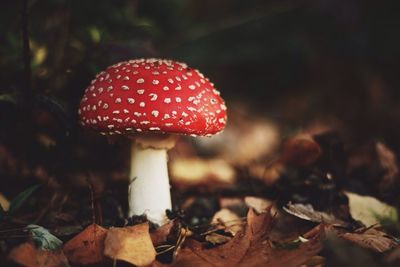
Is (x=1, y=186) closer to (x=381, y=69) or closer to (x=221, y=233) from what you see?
(x=221, y=233)

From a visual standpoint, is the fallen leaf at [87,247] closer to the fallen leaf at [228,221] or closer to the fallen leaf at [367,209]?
the fallen leaf at [228,221]

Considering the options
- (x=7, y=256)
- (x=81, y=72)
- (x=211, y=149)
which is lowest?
(x=211, y=149)

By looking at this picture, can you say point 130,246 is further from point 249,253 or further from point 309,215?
point 309,215

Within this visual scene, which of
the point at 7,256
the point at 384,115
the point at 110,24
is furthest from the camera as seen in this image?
the point at 384,115

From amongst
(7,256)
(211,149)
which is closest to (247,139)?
(211,149)

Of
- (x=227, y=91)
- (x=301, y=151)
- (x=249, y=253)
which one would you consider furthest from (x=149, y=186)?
(x=227, y=91)

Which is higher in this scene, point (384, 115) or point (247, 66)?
point (247, 66)
